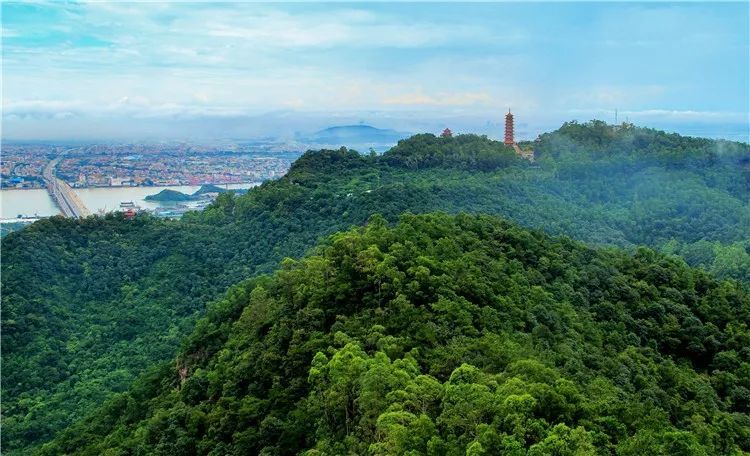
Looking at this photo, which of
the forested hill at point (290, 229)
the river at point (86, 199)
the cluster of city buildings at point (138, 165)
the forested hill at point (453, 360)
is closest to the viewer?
the forested hill at point (453, 360)

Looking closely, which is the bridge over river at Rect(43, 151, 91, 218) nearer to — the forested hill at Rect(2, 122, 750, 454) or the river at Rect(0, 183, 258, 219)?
the river at Rect(0, 183, 258, 219)

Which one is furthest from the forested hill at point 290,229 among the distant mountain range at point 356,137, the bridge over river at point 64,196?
the distant mountain range at point 356,137

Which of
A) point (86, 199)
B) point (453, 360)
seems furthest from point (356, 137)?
point (453, 360)

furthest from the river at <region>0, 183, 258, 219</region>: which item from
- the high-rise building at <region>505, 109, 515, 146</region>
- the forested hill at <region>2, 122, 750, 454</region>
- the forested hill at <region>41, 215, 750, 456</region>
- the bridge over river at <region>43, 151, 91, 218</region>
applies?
the high-rise building at <region>505, 109, 515, 146</region>

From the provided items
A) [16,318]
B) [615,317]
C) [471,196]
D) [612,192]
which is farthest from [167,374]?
[612,192]

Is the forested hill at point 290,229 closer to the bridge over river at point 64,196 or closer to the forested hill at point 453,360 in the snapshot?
the bridge over river at point 64,196
